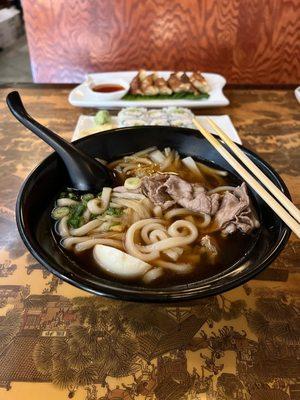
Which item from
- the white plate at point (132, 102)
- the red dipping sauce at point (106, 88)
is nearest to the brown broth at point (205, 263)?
the white plate at point (132, 102)

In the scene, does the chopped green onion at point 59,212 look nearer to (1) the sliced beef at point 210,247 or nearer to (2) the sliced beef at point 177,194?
(2) the sliced beef at point 177,194

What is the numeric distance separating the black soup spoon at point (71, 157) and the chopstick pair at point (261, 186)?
47cm

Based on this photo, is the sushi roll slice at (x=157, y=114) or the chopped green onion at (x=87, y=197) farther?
the sushi roll slice at (x=157, y=114)

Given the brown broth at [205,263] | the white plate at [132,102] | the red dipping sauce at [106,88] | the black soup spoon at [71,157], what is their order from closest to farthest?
the brown broth at [205,263] < the black soup spoon at [71,157] < the white plate at [132,102] < the red dipping sauce at [106,88]

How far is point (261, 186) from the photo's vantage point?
124 cm

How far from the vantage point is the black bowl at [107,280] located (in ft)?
2.93

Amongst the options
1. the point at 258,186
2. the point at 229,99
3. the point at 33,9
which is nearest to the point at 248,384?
the point at 258,186

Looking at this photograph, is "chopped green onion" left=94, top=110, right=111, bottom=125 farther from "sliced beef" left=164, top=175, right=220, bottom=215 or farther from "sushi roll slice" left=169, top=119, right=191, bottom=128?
"sliced beef" left=164, top=175, right=220, bottom=215

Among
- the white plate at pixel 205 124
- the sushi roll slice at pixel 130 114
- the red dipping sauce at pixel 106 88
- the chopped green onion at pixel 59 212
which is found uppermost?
the chopped green onion at pixel 59 212

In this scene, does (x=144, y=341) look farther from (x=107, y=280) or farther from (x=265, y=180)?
(x=265, y=180)

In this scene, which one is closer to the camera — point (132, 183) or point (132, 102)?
point (132, 183)

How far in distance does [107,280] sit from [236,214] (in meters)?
0.48

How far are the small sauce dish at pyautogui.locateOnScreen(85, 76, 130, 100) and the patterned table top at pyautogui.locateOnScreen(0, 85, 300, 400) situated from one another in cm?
122

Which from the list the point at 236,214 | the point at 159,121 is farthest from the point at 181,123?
the point at 236,214
